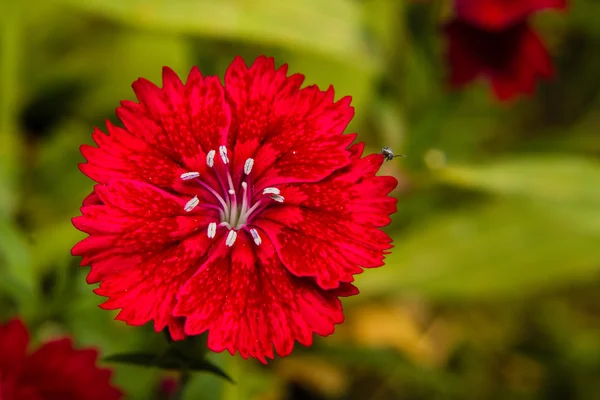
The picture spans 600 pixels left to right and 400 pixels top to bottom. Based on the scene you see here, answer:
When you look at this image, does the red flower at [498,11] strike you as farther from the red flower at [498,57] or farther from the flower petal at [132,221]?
the flower petal at [132,221]

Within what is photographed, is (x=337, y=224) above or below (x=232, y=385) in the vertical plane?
above

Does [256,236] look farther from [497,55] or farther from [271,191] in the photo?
[497,55]

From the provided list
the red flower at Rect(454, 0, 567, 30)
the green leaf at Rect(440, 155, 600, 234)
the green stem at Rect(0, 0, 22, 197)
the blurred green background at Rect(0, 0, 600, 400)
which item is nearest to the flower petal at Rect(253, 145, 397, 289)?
the blurred green background at Rect(0, 0, 600, 400)

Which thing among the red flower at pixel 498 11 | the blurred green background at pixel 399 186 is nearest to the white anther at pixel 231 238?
the blurred green background at pixel 399 186

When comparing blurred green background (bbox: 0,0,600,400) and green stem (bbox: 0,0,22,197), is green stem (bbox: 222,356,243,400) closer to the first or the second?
blurred green background (bbox: 0,0,600,400)

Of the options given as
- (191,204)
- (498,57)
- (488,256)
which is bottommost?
(191,204)

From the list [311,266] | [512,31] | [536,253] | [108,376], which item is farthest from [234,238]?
[536,253]

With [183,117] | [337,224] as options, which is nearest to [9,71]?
[183,117]
